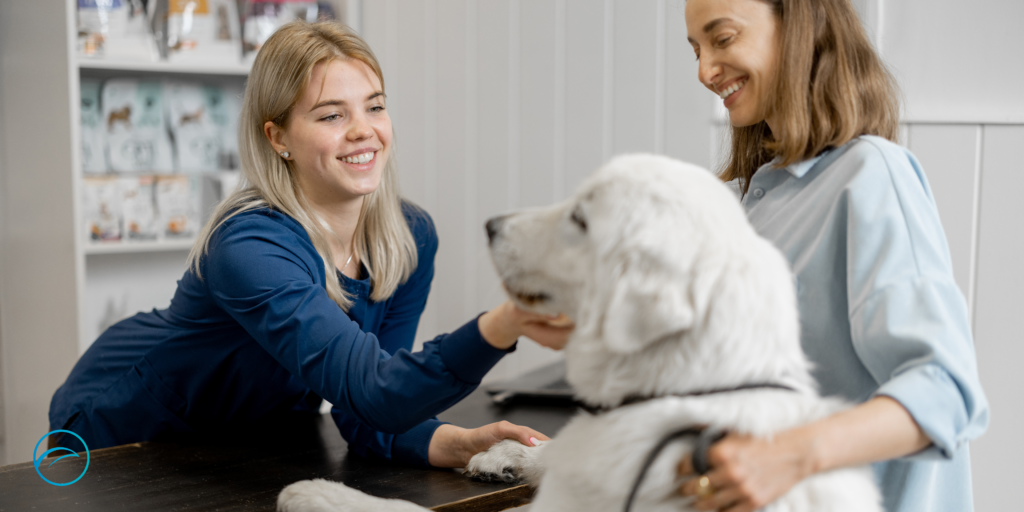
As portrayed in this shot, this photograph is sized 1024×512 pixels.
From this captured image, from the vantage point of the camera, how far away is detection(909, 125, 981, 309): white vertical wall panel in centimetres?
167

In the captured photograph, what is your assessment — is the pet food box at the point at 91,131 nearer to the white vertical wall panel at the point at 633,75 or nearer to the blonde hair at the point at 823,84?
the white vertical wall panel at the point at 633,75

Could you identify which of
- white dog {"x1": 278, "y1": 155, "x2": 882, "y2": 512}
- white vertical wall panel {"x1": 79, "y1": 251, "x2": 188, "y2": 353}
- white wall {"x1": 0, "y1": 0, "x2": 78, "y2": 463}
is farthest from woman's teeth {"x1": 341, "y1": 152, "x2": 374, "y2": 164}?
white vertical wall panel {"x1": 79, "y1": 251, "x2": 188, "y2": 353}

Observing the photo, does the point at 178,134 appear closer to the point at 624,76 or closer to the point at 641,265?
the point at 624,76

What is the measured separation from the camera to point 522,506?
1254mm

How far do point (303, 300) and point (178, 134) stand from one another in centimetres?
189

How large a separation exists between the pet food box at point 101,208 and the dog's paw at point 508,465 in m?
1.98

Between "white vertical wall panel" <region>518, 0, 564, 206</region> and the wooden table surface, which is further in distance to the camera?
"white vertical wall panel" <region>518, 0, 564, 206</region>

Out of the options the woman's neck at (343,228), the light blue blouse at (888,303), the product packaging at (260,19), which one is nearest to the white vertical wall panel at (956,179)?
the light blue blouse at (888,303)

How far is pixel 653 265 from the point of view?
32.1 inches

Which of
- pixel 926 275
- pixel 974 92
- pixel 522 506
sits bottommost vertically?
pixel 522 506

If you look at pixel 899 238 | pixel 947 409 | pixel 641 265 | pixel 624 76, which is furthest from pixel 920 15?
pixel 641 265

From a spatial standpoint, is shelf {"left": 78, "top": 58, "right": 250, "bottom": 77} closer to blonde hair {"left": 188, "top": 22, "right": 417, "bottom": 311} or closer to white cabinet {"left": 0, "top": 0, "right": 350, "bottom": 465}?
white cabinet {"left": 0, "top": 0, "right": 350, "bottom": 465}

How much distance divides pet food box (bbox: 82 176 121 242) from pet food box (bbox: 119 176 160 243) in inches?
0.9

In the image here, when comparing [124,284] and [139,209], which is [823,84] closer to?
[139,209]
